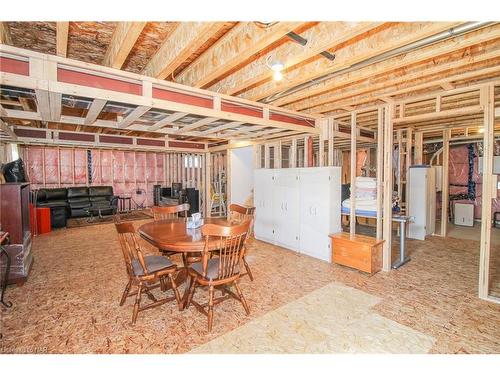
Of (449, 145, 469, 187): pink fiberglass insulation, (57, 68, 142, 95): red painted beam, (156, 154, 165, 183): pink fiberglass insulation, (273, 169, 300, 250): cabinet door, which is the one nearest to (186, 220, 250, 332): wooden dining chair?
(57, 68, 142, 95): red painted beam

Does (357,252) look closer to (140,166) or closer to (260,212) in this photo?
(260,212)

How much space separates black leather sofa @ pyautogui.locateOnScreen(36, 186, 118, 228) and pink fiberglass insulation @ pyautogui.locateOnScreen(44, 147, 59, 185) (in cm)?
89

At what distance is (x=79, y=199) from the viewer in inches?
315

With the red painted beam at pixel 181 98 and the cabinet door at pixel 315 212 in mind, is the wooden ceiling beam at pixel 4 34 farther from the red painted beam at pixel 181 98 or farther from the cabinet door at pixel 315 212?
the cabinet door at pixel 315 212

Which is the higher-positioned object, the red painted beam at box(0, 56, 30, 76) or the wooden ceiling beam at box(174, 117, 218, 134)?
the red painted beam at box(0, 56, 30, 76)

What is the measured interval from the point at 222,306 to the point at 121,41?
107 inches

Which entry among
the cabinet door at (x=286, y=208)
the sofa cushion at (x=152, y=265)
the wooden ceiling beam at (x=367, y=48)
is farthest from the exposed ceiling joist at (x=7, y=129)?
the cabinet door at (x=286, y=208)

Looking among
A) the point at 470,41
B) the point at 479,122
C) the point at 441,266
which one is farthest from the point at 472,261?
the point at 470,41

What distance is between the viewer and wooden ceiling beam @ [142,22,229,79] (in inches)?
75.9

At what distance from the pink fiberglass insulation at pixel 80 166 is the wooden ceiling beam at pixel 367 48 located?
8.30 meters

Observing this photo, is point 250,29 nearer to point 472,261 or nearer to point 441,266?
→ point 441,266

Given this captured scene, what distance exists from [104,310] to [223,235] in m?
1.59

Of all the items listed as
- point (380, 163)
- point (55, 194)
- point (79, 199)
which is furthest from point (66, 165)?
point (380, 163)

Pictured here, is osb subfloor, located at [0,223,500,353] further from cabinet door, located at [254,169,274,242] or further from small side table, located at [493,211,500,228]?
small side table, located at [493,211,500,228]
